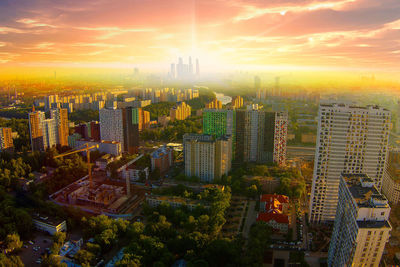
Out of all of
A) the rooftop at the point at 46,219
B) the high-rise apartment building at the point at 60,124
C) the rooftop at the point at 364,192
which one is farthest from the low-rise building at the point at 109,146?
the rooftop at the point at 364,192

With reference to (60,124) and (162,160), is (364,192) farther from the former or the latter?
(60,124)

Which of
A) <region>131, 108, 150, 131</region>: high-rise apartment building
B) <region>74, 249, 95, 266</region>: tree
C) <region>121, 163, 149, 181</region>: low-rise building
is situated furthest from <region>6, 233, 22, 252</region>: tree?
<region>131, 108, 150, 131</region>: high-rise apartment building

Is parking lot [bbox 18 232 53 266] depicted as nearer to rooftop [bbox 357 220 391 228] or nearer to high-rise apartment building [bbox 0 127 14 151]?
rooftop [bbox 357 220 391 228]

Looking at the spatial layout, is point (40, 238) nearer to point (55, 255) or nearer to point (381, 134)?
point (55, 255)

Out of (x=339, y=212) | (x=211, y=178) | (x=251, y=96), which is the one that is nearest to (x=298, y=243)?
(x=339, y=212)

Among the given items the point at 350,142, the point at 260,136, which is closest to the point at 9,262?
the point at 350,142

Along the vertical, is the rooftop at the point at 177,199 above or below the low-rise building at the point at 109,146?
below

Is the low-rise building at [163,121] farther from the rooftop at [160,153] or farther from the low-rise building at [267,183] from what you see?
the low-rise building at [267,183]

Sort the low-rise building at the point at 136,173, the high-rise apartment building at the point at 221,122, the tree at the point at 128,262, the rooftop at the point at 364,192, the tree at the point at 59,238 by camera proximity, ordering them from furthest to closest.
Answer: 1. the high-rise apartment building at the point at 221,122
2. the low-rise building at the point at 136,173
3. the tree at the point at 59,238
4. the tree at the point at 128,262
5. the rooftop at the point at 364,192
